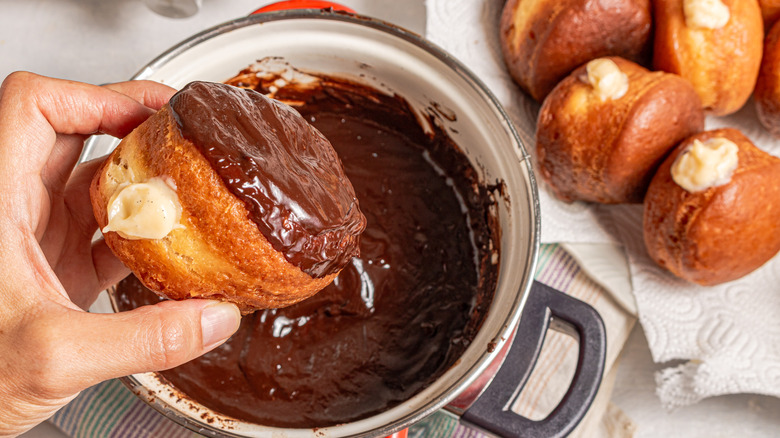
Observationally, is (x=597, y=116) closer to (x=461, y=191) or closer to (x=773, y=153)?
(x=461, y=191)

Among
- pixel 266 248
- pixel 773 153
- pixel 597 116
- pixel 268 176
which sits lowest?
pixel 773 153

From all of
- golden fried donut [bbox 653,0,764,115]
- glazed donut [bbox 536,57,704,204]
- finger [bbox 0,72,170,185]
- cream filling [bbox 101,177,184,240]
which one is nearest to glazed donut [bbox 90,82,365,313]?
cream filling [bbox 101,177,184,240]

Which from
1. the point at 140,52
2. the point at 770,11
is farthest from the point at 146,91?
the point at 770,11

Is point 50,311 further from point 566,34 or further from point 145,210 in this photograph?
point 566,34

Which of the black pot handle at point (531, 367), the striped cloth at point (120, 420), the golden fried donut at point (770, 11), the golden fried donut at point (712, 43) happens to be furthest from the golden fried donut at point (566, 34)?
the striped cloth at point (120, 420)

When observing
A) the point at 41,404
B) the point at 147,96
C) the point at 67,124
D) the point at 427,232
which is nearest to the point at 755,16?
the point at 427,232

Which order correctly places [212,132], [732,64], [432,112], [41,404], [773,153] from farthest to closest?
[773,153], [732,64], [432,112], [41,404], [212,132]
